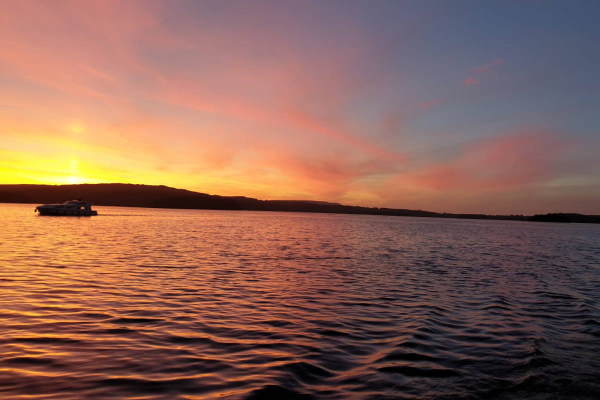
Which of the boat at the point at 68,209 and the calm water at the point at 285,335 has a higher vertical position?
the boat at the point at 68,209

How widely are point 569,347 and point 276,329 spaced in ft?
33.0

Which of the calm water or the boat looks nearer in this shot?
the calm water

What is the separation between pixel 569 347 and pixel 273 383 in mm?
10684

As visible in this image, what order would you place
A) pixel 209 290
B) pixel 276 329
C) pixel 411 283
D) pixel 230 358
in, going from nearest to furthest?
pixel 230 358 → pixel 276 329 → pixel 209 290 → pixel 411 283

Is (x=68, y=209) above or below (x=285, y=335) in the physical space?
above

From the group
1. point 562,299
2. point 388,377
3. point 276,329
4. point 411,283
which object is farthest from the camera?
point 411,283

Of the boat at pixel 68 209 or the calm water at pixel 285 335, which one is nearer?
the calm water at pixel 285 335

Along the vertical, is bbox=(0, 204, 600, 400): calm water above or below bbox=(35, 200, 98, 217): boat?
below

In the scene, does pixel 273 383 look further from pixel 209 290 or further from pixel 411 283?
A: pixel 411 283

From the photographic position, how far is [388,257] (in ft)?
137

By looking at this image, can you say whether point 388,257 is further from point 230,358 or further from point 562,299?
point 230,358

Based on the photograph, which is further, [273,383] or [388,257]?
[388,257]

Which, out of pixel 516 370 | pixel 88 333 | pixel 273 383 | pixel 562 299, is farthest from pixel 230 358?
pixel 562 299

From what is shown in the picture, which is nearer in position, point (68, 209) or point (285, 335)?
point (285, 335)
